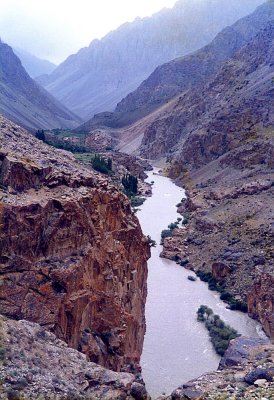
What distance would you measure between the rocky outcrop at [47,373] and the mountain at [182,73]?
3929 inches

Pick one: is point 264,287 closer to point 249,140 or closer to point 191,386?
point 191,386

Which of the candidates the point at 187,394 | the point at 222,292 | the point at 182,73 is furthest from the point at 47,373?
the point at 182,73

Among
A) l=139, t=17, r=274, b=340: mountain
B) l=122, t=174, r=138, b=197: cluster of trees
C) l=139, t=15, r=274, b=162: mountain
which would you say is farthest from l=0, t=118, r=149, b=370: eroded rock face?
l=139, t=15, r=274, b=162: mountain

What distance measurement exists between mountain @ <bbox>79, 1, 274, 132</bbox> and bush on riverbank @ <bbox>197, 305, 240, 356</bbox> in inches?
3371

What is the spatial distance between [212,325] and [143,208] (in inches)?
902

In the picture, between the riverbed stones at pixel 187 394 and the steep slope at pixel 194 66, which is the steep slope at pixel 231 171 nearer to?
the riverbed stones at pixel 187 394

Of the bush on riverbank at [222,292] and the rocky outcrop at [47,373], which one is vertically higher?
the bush on riverbank at [222,292]

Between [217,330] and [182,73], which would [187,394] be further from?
[182,73]

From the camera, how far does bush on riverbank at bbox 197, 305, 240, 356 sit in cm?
2251

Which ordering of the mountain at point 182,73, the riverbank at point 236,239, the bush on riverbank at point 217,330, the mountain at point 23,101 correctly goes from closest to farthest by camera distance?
the bush on riverbank at point 217,330, the riverbank at point 236,239, the mountain at point 23,101, the mountain at point 182,73

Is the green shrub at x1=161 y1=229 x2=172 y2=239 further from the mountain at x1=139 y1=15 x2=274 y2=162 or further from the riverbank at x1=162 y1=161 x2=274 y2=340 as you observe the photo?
the mountain at x1=139 y1=15 x2=274 y2=162


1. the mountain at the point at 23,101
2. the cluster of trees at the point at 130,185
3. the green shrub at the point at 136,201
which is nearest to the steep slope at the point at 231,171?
the green shrub at the point at 136,201

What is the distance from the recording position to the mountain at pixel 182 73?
4466 inches

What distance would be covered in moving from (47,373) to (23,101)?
4752 inches
